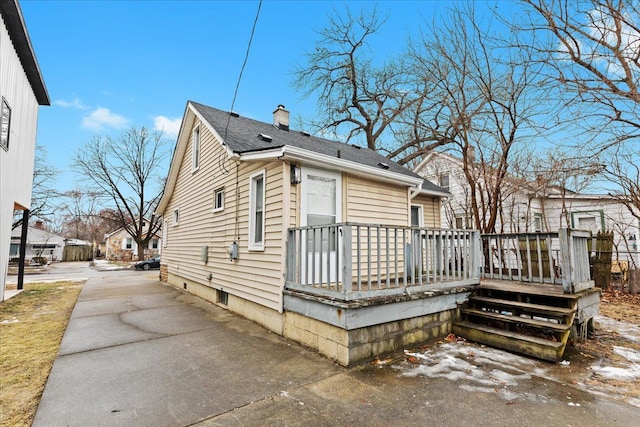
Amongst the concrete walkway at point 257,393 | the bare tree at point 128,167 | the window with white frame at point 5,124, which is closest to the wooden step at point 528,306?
the concrete walkway at point 257,393

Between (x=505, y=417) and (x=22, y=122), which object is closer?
(x=505, y=417)

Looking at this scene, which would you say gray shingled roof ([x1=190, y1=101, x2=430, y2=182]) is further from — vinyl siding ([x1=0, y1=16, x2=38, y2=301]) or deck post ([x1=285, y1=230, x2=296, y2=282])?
vinyl siding ([x1=0, y1=16, x2=38, y2=301])

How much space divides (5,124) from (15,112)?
3.06 ft

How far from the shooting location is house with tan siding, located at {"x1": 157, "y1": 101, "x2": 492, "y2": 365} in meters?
4.26

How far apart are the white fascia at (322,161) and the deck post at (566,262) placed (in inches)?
127

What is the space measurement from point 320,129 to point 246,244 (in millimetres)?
13719

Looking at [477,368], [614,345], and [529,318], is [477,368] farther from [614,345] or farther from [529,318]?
[614,345]

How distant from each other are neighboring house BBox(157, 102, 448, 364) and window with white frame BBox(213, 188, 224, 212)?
41 millimetres

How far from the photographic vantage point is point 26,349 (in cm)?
463

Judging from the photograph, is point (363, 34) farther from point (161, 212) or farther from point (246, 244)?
point (246, 244)

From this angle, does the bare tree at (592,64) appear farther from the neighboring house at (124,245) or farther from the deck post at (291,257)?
the neighboring house at (124,245)

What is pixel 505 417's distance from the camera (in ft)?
9.12

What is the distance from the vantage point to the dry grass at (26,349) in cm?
300

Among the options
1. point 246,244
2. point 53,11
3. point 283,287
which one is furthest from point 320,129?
point 283,287
